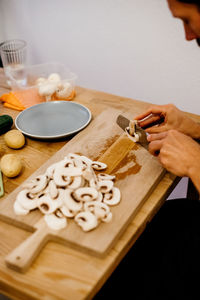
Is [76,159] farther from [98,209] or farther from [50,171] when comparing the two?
[98,209]

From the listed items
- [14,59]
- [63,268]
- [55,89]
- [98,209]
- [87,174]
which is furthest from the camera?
[14,59]

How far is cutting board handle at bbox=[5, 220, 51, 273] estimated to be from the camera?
38.0 inches

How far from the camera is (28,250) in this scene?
998 millimetres

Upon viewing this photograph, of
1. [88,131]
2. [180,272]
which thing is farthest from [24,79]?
[180,272]

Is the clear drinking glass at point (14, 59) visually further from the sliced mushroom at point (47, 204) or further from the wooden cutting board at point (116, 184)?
the sliced mushroom at point (47, 204)

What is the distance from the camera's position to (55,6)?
2.61 m

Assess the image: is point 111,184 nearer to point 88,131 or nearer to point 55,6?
A: point 88,131

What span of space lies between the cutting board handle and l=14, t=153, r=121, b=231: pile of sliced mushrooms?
3 cm

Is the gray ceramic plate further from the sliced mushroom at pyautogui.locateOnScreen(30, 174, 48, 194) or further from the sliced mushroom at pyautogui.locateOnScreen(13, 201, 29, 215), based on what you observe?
the sliced mushroom at pyautogui.locateOnScreen(13, 201, 29, 215)

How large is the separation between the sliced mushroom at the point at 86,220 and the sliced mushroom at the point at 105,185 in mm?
129

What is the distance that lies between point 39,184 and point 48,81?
0.90 meters

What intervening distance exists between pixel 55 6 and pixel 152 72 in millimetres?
954

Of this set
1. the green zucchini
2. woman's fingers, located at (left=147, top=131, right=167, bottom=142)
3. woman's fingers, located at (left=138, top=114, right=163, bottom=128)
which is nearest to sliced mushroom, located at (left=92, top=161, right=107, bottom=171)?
woman's fingers, located at (left=147, top=131, right=167, bottom=142)

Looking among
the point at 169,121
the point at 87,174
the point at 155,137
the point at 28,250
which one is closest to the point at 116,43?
the point at 169,121
